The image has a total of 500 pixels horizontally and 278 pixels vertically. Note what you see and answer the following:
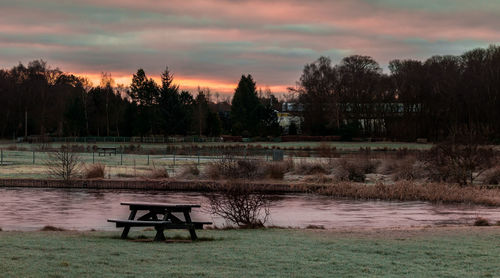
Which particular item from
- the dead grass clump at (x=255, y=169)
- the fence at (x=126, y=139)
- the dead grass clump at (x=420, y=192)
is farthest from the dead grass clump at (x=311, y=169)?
the fence at (x=126, y=139)

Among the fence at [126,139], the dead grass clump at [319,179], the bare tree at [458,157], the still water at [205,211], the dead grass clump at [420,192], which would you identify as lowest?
the still water at [205,211]

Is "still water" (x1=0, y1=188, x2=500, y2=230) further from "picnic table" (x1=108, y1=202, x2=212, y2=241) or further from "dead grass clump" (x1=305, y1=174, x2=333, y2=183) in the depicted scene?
"picnic table" (x1=108, y1=202, x2=212, y2=241)

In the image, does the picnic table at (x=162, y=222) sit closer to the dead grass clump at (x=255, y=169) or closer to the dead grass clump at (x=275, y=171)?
the dead grass clump at (x=255, y=169)

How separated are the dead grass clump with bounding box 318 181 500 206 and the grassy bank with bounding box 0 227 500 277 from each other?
1451 centimetres

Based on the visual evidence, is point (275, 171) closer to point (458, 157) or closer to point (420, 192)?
point (420, 192)

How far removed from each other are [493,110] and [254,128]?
37.8 metres

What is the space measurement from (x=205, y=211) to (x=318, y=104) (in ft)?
286

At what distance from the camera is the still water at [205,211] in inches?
922

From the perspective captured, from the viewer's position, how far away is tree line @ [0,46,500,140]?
102 m

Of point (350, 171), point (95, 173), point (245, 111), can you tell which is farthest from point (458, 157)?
point (245, 111)

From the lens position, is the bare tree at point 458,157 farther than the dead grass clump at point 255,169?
No

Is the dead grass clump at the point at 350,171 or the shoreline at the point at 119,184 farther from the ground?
the dead grass clump at the point at 350,171

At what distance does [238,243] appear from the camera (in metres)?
14.8

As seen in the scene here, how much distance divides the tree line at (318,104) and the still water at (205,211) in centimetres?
6887
